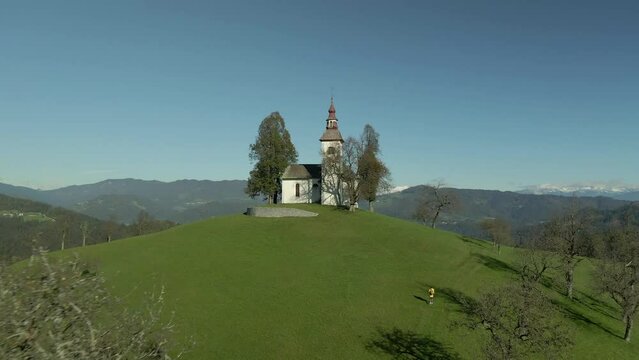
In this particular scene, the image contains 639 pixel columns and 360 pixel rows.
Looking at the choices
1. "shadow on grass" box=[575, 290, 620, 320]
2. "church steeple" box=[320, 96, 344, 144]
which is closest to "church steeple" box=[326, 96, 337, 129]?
"church steeple" box=[320, 96, 344, 144]

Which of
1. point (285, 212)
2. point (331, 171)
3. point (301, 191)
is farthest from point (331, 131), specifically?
point (285, 212)

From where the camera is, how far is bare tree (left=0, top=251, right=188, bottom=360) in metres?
14.0

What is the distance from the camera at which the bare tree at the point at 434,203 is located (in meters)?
96.7

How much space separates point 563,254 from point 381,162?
42088mm

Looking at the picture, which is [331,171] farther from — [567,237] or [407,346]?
[407,346]

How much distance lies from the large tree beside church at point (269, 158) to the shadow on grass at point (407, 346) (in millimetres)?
57880

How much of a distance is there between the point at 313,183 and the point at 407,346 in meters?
58.9

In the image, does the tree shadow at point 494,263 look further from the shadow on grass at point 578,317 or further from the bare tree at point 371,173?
the bare tree at point 371,173

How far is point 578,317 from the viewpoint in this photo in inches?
1983

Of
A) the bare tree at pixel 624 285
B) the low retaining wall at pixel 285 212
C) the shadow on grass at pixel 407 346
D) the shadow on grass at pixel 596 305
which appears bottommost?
the shadow on grass at pixel 596 305

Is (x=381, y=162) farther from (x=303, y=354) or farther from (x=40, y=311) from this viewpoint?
(x=40, y=311)

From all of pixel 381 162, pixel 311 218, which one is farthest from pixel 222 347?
pixel 381 162

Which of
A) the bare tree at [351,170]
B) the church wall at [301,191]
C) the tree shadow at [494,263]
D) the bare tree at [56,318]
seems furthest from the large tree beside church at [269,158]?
the bare tree at [56,318]

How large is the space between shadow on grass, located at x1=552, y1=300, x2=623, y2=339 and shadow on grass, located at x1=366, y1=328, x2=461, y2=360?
21.6 m
